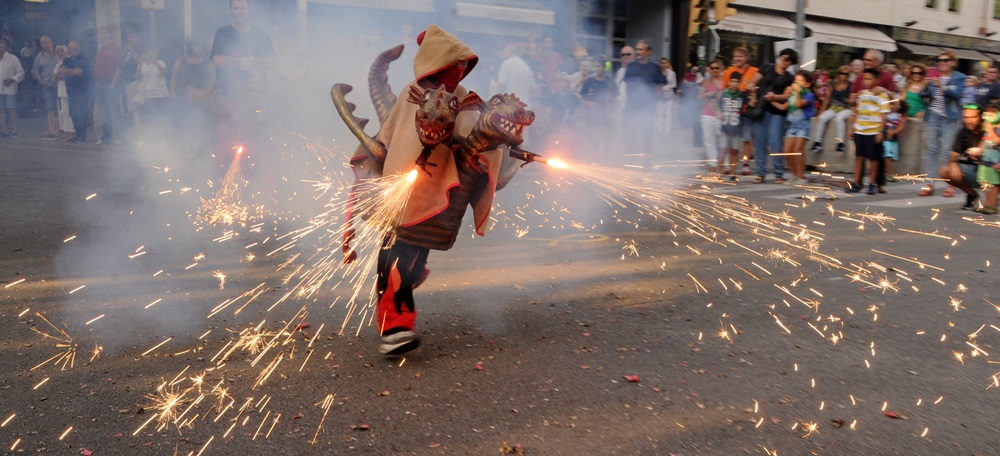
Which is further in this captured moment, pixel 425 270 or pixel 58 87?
pixel 58 87

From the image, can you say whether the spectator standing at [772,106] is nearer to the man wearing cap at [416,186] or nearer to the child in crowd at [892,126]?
the child in crowd at [892,126]

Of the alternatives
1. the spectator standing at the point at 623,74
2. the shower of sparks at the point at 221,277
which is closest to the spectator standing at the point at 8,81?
the spectator standing at the point at 623,74

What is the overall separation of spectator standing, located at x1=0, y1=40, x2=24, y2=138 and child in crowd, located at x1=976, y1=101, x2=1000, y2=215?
1428cm

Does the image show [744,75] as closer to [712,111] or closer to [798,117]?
[712,111]

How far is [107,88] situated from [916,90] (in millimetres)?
11621

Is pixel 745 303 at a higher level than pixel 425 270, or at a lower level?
lower

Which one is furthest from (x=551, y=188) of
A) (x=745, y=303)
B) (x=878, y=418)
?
(x=878, y=418)

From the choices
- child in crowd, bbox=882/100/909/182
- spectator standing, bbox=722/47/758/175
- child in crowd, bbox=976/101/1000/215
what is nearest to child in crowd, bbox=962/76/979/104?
child in crowd, bbox=882/100/909/182

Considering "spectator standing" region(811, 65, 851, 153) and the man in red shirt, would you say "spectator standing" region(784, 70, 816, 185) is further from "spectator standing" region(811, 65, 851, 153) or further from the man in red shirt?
"spectator standing" region(811, 65, 851, 153)

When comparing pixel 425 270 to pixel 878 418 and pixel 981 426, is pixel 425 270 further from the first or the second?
pixel 981 426

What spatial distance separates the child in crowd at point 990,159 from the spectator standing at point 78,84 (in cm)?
1235

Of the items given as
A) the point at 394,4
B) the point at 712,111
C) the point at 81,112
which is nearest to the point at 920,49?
the point at 712,111

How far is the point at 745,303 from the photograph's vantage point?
503cm

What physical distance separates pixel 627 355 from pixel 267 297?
6.75 ft
